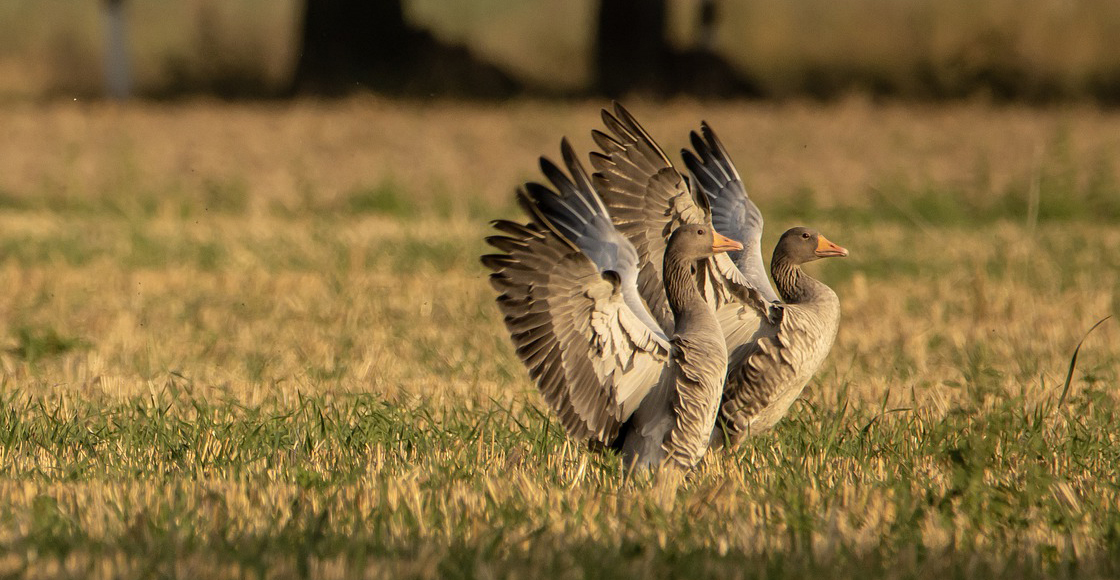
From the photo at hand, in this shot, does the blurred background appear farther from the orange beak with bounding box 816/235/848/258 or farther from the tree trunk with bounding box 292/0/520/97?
the orange beak with bounding box 816/235/848/258

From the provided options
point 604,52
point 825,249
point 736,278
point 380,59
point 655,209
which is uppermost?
point 604,52

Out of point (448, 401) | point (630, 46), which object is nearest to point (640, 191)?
point (448, 401)

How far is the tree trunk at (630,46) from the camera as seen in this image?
24.1m

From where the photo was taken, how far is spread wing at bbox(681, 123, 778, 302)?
222 inches

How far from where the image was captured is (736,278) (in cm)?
534

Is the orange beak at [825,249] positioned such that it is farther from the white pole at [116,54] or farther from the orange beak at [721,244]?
the white pole at [116,54]

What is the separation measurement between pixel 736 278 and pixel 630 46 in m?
19.6

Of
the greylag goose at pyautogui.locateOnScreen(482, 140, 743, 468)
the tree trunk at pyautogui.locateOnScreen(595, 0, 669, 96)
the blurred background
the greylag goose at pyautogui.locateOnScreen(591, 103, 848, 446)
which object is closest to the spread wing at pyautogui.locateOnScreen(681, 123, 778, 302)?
the greylag goose at pyautogui.locateOnScreen(591, 103, 848, 446)

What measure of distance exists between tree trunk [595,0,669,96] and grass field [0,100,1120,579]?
675 cm

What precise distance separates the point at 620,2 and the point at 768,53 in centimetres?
334

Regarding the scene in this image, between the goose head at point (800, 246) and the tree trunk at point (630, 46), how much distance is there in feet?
60.4

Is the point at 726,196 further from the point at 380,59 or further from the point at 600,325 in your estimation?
the point at 380,59

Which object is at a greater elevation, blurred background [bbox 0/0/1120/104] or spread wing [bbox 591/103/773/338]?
blurred background [bbox 0/0/1120/104]

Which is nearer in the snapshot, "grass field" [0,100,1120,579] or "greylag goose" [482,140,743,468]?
"grass field" [0,100,1120,579]
